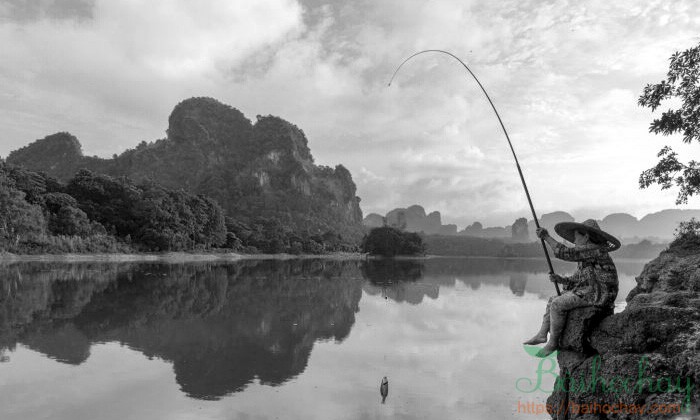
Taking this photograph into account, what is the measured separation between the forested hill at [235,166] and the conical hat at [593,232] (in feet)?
333

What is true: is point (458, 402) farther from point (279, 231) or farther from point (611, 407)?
point (279, 231)

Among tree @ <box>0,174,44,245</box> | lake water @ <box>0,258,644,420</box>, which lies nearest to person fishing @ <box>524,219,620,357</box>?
lake water @ <box>0,258,644,420</box>

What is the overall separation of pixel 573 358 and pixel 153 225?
59.2m

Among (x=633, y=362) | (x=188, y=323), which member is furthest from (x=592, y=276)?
(x=188, y=323)

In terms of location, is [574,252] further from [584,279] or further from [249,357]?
[249,357]

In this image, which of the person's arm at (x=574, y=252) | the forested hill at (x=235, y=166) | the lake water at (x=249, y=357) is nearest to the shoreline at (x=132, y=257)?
the lake water at (x=249, y=357)

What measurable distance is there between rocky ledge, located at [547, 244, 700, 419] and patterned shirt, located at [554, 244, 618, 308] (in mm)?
182

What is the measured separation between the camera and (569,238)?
18.1ft

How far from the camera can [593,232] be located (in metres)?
5.12

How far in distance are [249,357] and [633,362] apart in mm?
8692

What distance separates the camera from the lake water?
7570mm

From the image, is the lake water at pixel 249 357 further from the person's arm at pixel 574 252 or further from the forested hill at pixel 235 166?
the forested hill at pixel 235 166

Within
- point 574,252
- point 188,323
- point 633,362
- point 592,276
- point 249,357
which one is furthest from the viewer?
point 188,323

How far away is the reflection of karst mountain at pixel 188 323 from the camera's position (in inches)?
392
